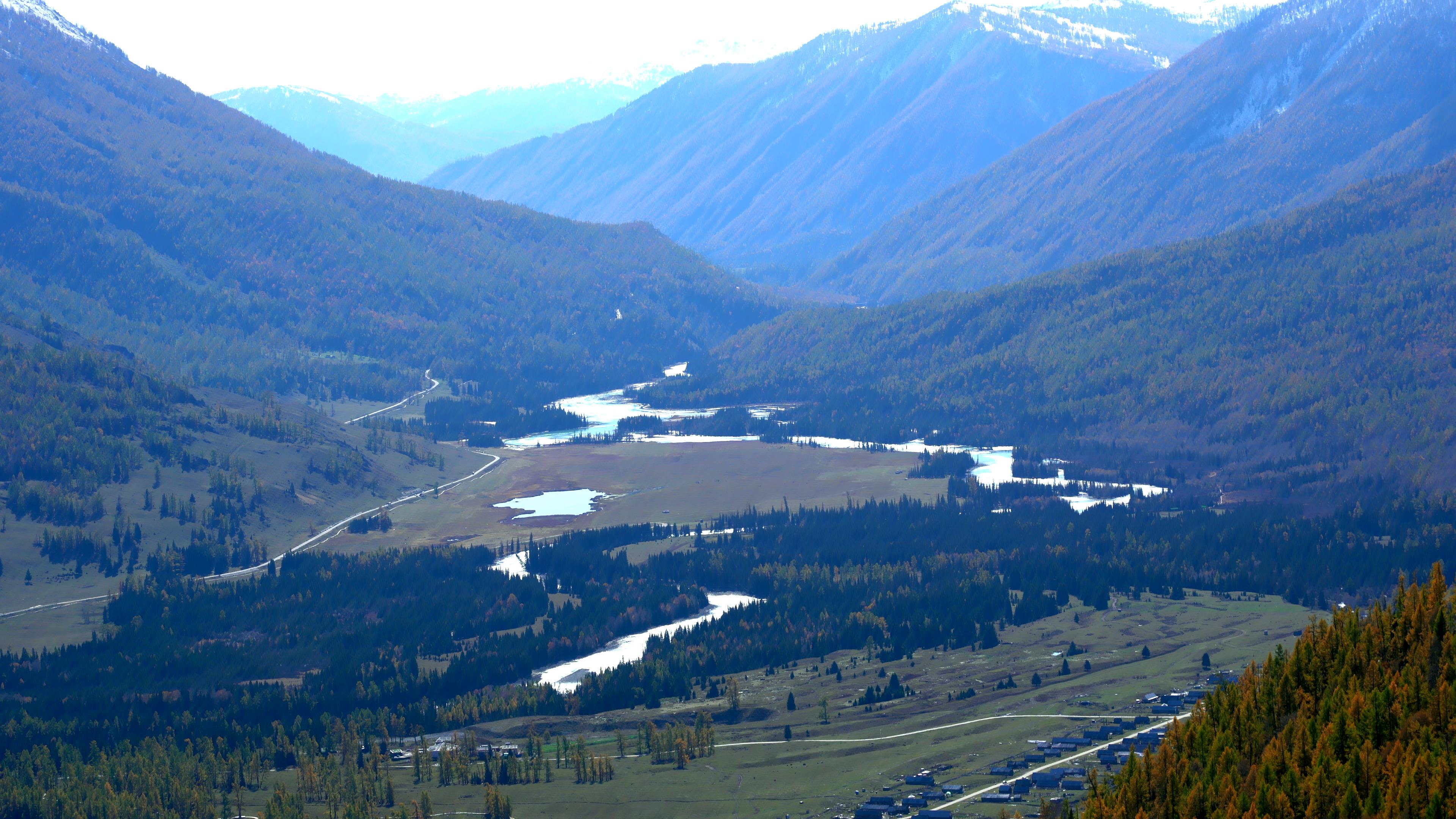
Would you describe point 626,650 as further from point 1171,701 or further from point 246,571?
point 246,571

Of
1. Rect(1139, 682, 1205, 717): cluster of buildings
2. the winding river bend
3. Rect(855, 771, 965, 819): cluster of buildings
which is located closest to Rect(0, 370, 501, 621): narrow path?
the winding river bend

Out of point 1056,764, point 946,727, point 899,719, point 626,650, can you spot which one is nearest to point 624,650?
point 626,650

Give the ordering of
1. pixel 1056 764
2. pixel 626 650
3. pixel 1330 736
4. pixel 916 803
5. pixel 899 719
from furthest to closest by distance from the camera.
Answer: pixel 626 650 → pixel 899 719 → pixel 1056 764 → pixel 916 803 → pixel 1330 736

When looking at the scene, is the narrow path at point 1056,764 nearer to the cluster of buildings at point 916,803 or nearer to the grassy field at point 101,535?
the cluster of buildings at point 916,803

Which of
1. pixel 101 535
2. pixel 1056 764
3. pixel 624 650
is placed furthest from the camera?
pixel 101 535

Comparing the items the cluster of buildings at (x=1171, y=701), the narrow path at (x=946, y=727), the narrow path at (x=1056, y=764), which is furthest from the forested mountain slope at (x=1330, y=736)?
the narrow path at (x=946, y=727)

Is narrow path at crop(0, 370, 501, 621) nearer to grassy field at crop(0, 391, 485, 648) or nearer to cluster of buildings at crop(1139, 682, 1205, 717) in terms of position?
grassy field at crop(0, 391, 485, 648)

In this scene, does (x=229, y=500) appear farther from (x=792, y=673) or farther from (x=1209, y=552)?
(x=1209, y=552)
